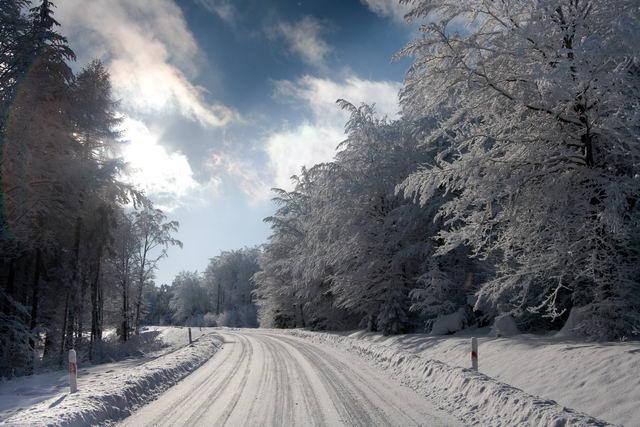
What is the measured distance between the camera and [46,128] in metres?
14.7

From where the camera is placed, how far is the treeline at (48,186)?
1351 centimetres

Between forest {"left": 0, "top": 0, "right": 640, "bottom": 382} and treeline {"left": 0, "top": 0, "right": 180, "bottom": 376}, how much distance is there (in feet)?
0.24

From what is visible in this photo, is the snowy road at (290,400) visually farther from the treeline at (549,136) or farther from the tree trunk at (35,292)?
the tree trunk at (35,292)

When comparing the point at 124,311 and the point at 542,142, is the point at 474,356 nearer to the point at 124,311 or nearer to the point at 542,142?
the point at 542,142

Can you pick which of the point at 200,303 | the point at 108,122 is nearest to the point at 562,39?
the point at 108,122

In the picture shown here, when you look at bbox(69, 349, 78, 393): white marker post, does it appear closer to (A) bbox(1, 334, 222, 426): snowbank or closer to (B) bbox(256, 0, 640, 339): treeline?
(A) bbox(1, 334, 222, 426): snowbank

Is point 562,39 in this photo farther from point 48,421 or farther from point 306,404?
point 48,421

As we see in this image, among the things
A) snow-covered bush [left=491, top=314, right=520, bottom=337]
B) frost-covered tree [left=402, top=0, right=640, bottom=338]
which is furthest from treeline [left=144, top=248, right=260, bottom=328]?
frost-covered tree [left=402, top=0, right=640, bottom=338]

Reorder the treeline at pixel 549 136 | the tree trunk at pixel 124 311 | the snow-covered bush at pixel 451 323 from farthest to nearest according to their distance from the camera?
1. the tree trunk at pixel 124 311
2. the snow-covered bush at pixel 451 323
3. the treeline at pixel 549 136

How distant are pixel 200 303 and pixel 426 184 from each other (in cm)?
9586

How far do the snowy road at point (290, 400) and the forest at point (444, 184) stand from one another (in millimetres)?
4285

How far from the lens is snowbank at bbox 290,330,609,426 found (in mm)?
5816

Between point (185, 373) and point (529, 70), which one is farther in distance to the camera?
point (185, 373)

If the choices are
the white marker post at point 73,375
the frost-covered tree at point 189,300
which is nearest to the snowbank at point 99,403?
the white marker post at point 73,375
